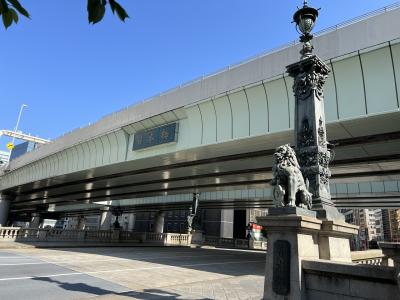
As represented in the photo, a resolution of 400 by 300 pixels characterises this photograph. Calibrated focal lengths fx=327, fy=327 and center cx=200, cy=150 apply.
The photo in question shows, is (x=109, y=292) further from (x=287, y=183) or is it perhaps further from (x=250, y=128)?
(x=250, y=128)

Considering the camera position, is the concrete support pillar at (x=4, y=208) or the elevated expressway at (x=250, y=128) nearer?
the elevated expressway at (x=250, y=128)

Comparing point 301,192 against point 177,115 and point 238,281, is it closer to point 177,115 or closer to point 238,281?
point 238,281

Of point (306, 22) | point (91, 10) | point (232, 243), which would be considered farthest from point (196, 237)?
Answer: point (91, 10)

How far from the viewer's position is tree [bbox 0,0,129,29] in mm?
2197

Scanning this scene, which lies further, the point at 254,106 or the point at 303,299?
the point at 254,106

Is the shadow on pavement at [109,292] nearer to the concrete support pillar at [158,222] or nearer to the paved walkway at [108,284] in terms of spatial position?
the paved walkway at [108,284]

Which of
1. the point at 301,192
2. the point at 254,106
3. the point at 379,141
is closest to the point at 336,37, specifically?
the point at 254,106

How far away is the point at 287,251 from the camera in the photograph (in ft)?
19.7

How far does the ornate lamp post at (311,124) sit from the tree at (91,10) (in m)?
6.16

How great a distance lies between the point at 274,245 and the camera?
6.18 m

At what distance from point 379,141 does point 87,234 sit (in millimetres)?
26572

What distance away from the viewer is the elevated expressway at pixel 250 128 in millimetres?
12883

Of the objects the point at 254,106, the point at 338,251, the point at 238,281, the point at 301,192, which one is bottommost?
the point at 238,281

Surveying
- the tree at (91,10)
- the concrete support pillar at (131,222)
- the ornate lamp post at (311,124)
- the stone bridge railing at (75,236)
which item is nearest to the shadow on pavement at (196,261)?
the stone bridge railing at (75,236)
